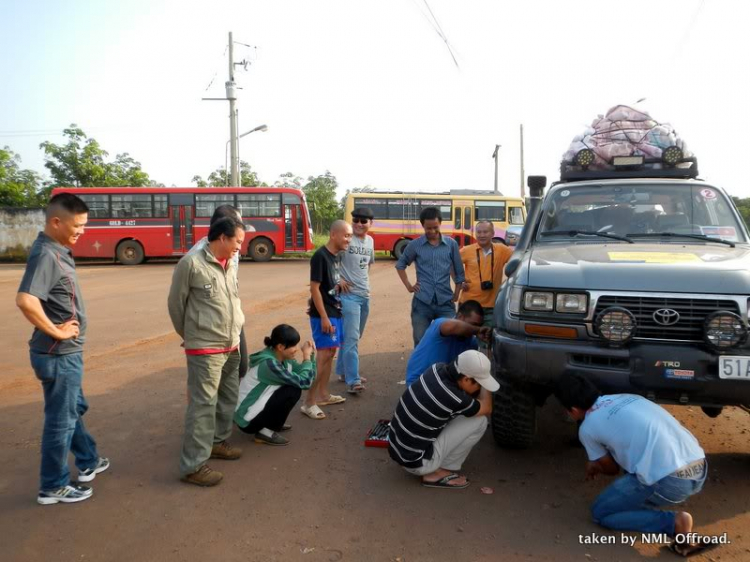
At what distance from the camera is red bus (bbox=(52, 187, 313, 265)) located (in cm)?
2341

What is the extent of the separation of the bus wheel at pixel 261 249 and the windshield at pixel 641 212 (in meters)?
20.0

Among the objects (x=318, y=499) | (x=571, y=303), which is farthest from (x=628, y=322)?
(x=318, y=499)

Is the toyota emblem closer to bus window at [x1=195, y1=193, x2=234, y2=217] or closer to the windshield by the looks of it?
the windshield

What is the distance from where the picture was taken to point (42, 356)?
3.36 meters

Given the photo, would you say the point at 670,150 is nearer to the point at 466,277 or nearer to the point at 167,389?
the point at 466,277

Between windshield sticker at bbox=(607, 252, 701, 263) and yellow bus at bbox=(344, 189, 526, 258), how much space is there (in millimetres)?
21682

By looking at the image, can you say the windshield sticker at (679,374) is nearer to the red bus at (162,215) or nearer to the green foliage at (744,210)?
the green foliage at (744,210)

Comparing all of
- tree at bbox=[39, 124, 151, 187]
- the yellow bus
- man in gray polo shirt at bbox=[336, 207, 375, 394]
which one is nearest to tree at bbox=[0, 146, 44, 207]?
tree at bbox=[39, 124, 151, 187]

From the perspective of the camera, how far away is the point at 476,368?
357 centimetres

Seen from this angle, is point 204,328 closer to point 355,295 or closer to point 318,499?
point 318,499

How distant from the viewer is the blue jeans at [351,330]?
18.4 feet

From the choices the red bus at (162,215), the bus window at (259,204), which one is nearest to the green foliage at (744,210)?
the red bus at (162,215)

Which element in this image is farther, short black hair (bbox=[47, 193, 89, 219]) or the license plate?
short black hair (bbox=[47, 193, 89, 219])

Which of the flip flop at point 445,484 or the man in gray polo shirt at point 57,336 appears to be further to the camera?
the flip flop at point 445,484
